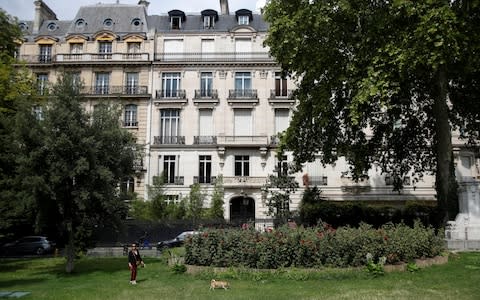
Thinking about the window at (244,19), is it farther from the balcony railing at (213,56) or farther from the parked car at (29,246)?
the parked car at (29,246)

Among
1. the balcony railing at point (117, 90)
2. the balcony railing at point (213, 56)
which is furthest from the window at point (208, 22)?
the balcony railing at point (117, 90)

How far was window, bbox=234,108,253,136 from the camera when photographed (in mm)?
44406

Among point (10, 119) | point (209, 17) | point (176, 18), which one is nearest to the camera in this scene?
point (10, 119)

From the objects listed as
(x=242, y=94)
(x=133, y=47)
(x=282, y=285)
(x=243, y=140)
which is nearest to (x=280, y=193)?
(x=243, y=140)

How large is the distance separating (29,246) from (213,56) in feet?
74.1

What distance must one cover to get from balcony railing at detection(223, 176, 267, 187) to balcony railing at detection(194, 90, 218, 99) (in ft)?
24.6

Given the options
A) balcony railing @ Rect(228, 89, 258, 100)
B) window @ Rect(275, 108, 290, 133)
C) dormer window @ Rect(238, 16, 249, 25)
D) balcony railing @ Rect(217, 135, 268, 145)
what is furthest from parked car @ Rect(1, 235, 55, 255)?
dormer window @ Rect(238, 16, 249, 25)

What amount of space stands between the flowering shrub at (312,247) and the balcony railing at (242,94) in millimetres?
28732

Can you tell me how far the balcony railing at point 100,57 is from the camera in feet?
148

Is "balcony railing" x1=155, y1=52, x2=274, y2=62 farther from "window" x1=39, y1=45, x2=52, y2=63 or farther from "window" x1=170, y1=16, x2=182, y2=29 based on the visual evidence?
"window" x1=39, y1=45, x2=52, y2=63

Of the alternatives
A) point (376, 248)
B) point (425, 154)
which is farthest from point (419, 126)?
point (376, 248)

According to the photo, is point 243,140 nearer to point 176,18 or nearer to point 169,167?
point 169,167

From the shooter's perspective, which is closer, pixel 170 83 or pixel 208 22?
pixel 170 83

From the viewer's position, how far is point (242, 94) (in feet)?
146
